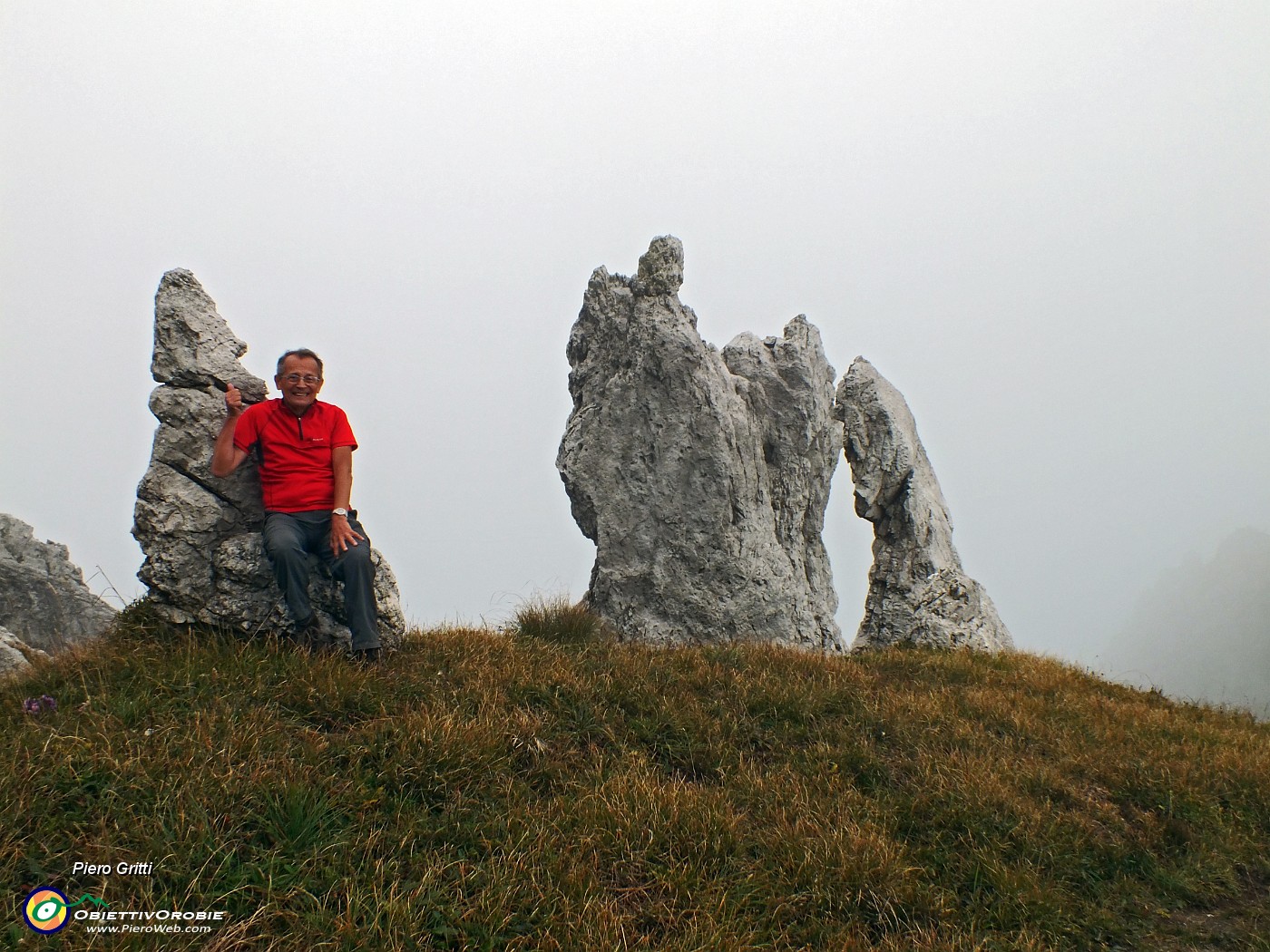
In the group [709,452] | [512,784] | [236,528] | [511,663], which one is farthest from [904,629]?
[236,528]

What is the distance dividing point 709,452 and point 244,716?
8.60m

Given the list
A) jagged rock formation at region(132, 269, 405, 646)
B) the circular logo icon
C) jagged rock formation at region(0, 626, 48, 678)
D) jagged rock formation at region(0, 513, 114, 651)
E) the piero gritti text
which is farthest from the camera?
jagged rock formation at region(0, 513, 114, 651)

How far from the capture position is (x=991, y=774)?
7.55 metres

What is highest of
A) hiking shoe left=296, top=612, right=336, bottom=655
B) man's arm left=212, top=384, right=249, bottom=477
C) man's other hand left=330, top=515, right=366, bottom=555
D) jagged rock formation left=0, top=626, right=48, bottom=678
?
man's arm left=212, top=384, right=249, bottom=477

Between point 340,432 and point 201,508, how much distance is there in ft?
5.35

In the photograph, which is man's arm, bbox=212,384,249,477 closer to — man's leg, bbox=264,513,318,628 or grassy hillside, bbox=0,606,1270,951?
man's leg, bbox=264,513,318,628

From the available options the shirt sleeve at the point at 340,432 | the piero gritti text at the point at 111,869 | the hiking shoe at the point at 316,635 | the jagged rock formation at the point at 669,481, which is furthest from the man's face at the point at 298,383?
the jagged rock formation at the point at 669,481

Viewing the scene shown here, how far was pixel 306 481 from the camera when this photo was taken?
326 inches

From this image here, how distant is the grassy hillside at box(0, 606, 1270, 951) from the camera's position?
4.95 meters

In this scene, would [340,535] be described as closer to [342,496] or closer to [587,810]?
[342,496]

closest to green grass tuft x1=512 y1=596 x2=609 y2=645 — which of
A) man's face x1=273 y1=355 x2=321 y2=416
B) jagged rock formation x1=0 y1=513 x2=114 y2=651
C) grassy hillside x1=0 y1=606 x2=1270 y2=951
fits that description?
grassy hillside x1=0 y1=606 x2=1270 y2=951

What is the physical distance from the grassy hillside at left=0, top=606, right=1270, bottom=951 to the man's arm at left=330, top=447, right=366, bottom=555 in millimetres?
1200

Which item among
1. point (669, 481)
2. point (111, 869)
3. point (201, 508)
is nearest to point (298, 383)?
point (201, 508)

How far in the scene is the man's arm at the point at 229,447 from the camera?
8.16 meters
